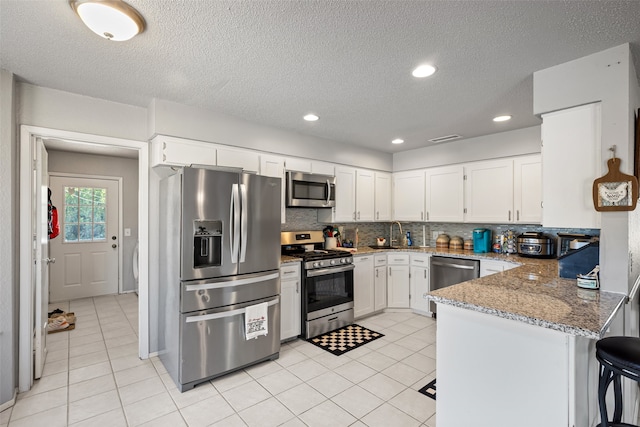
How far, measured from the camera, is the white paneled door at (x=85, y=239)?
4.81 m

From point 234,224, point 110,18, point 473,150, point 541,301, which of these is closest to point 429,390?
point 541,301

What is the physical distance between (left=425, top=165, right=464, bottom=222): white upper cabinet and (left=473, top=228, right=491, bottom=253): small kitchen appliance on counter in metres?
0.27

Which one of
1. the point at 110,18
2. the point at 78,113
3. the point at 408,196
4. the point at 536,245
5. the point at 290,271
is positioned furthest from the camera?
the point at 408,196

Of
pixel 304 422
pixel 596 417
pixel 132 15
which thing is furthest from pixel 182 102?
pixel 596 417

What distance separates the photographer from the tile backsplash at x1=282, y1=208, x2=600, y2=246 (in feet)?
12.9

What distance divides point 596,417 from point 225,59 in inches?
116

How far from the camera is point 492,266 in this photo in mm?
3561

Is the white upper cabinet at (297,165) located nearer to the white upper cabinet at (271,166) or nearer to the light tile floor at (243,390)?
the white upper cabinet at (271,166)

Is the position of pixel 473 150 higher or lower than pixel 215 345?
higher

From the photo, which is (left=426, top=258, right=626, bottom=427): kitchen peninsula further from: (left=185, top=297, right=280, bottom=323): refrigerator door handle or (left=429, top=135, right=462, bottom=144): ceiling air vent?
(left=429, top=135, right=462, bottom=144): ceiling air vent

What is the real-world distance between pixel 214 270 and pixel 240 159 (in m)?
1.25

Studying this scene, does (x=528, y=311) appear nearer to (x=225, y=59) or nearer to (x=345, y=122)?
(x=225, y=59)

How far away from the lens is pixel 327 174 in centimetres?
412

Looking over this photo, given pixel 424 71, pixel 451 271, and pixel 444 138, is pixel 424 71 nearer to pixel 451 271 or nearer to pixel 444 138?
pixel 444 138
